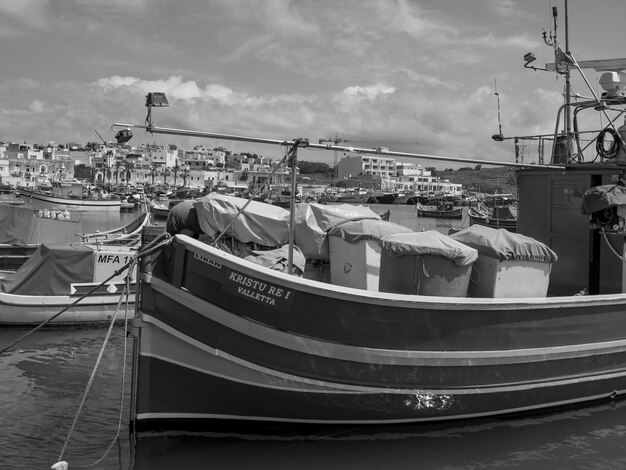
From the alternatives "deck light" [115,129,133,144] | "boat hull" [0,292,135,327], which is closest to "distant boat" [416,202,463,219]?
"boat hull" [0,292,135,327]

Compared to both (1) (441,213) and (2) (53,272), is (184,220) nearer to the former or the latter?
(2) (53,272)

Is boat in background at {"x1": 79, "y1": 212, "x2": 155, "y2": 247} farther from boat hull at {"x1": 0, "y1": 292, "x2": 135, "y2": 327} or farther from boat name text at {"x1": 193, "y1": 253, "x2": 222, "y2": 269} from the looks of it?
boat name text at {"x1": 193, "y1": 253, "x2": 222, "y2": 269}

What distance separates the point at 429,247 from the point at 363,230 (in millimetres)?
1030

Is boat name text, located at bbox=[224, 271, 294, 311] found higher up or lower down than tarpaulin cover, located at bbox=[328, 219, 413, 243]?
lower down

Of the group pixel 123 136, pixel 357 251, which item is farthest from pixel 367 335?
pixel 123 136

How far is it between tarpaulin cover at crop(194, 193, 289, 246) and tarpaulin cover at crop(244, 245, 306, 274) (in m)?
0.35

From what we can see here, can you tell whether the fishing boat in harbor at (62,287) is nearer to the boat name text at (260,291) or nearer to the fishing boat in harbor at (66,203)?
the boat name text at (260,291)

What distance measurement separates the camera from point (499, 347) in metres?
7.29

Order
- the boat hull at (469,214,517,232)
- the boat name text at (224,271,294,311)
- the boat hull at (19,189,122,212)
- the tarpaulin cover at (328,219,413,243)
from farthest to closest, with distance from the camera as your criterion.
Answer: the boat hull at (19,189,122,212), the boat hull at (469,214,517,232), the tarpaulin cover at (328,219,413,243), the boat name text at (224,271,294,311)

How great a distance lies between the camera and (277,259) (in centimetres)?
877

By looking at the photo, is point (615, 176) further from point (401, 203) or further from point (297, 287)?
point (401, 203)

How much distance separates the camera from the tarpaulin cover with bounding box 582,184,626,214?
26.6 feet

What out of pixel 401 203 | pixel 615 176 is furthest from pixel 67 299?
pixel 401 203

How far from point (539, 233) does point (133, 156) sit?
15441 centimetres
